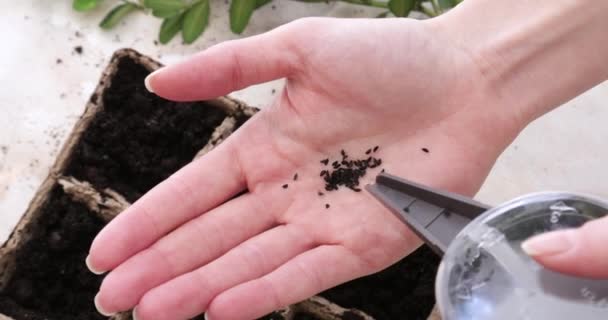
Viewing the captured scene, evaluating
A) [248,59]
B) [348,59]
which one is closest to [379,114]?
[348,59]

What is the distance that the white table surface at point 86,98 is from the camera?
1.23 meters

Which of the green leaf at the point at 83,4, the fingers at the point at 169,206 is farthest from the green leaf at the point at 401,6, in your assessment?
the green leaf at the point at 83,4

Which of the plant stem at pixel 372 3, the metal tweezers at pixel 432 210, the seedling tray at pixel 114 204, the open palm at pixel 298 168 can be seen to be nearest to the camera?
the metal tweezers at pixel 432 210

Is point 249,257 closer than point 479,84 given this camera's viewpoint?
Yes

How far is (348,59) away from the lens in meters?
0.86

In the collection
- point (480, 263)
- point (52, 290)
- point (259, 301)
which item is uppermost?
point (480, 263)

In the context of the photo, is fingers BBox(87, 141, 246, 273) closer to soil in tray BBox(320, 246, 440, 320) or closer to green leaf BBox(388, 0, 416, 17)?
soil in tray BBox(320, 246, 440, 320)

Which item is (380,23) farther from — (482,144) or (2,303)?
(2,303)

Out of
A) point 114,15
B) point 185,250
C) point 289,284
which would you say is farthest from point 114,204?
point 114,15

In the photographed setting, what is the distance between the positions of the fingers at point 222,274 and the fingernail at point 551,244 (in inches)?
→ 13.7

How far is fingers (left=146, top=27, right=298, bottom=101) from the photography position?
2.61 ft

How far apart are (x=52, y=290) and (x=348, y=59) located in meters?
0.59

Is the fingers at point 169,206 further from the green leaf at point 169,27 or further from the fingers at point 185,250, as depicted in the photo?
the green leaf at point 169,27

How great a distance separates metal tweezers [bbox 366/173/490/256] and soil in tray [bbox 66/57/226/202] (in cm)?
44
